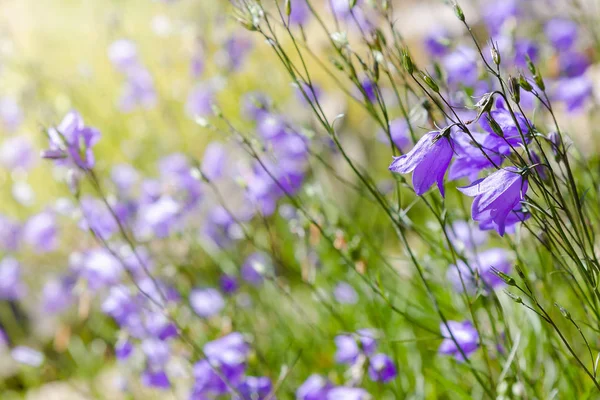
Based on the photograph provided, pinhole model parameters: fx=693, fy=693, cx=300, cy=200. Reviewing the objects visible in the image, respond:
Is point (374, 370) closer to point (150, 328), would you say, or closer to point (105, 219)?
point (150, 328)

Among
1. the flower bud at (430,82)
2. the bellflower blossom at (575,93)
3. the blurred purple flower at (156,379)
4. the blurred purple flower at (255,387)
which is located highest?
the bellflower blossom at (575,93)

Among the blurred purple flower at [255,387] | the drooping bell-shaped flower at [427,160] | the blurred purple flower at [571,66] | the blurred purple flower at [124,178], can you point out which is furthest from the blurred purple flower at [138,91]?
the drooping bell-shaped flower at [427,160]

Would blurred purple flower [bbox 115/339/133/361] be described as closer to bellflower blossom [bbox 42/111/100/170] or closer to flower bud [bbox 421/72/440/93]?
bellflower blossom [bbox 42/111/100/170]

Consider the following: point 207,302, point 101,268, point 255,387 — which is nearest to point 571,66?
point 207,302

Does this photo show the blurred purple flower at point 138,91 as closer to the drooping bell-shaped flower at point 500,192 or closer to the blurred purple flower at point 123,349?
the blurred purple flower at point 123,349

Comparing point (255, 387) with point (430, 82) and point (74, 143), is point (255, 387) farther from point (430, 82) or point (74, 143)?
point (430, 82)

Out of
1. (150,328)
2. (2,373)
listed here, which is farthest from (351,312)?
(2,373)

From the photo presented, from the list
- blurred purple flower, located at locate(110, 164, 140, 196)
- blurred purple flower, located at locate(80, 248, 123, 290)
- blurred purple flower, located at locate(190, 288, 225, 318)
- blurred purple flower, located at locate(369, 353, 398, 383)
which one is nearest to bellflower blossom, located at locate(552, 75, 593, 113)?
blurred purple flower, located at locate(369, 353, 398, 383)
